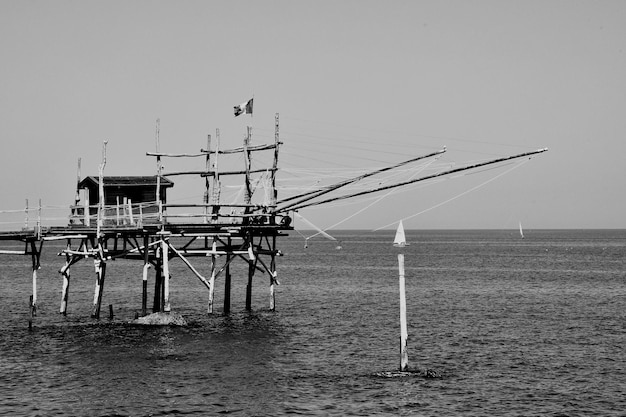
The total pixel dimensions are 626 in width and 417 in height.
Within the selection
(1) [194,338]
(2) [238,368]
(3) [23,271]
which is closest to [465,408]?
(2) [238,368]

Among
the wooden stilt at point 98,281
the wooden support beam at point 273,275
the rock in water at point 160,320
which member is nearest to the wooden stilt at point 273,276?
the wooden support beam at point 273,275

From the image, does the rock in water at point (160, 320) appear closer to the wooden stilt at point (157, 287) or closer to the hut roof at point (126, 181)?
the wooden stilt at point (157, 287)

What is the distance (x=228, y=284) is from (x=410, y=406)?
67.1ft

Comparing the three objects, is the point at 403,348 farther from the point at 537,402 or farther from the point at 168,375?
the point at 168,375

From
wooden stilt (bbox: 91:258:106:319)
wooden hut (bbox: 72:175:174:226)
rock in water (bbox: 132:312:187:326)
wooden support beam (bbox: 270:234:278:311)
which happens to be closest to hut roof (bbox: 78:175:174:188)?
wooden hut (bbox: 72:175:174:226)

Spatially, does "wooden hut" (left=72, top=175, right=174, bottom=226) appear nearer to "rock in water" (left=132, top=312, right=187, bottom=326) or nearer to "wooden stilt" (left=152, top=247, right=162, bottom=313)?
"wooden stilt" (left=152, top=247, right=162, bottom=313)

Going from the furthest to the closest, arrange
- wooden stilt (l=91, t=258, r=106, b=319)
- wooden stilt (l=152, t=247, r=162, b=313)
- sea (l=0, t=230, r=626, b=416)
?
wooden stilt (l=91, t=258, r=106, b=319) < wooden stilt (l=152, t=247, r=162, b=313) < sea (l=0, t=230, r=626, b=416)

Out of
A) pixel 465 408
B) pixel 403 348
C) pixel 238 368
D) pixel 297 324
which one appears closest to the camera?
pixel 465 408

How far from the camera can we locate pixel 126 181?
44.1 meters

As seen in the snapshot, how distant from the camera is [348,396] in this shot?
24.8 m

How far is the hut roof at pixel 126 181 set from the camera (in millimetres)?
43594

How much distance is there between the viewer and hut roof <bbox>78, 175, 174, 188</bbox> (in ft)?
143

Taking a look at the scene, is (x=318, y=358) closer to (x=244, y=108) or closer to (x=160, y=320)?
(x=160, y=320)

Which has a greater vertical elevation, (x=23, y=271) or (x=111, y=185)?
(x=111, y=185)
